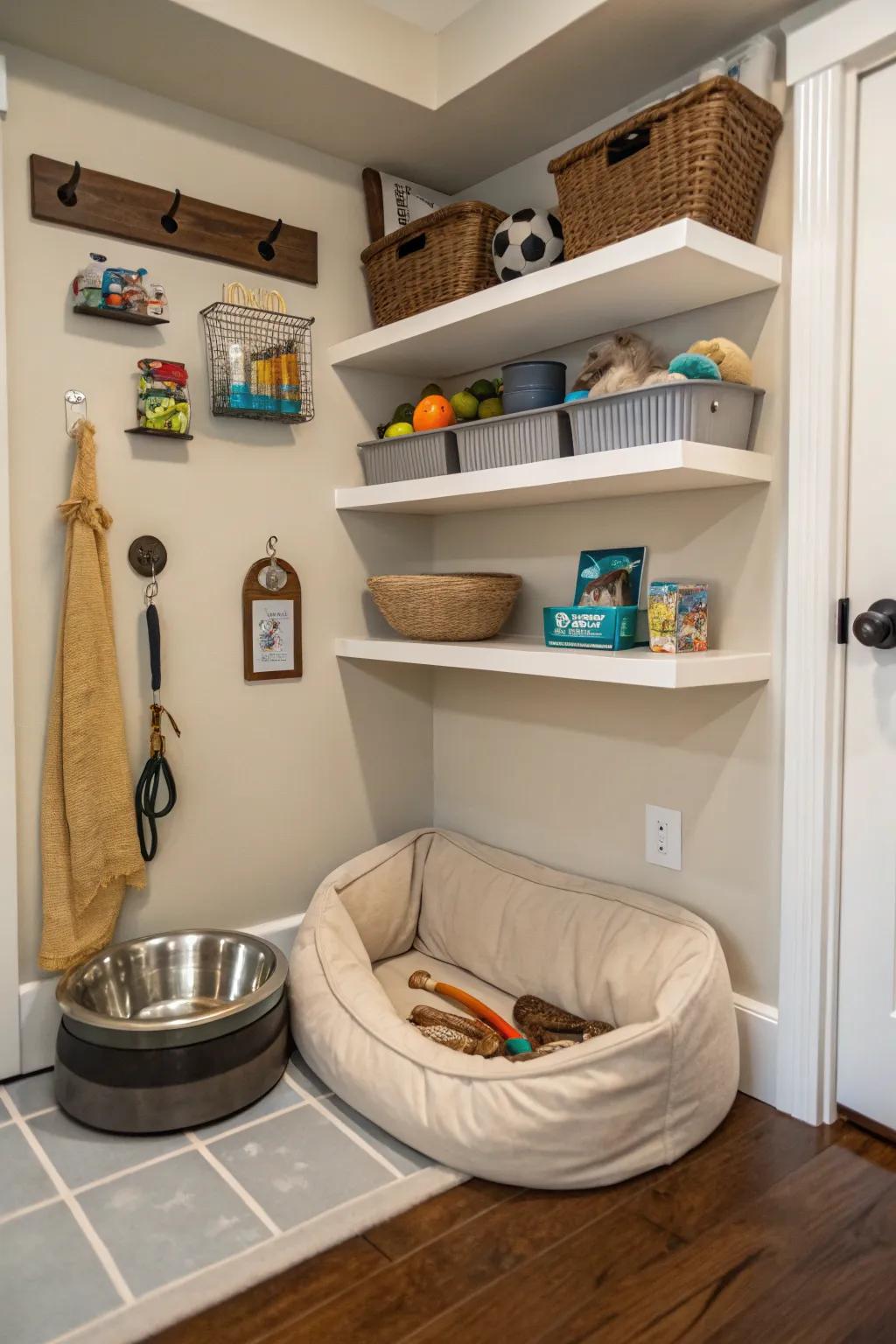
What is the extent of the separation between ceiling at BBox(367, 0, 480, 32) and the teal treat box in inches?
48.8

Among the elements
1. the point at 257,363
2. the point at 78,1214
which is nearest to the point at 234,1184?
the point at 78,1214

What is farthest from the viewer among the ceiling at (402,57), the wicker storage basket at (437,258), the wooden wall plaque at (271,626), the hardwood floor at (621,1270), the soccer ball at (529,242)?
the wooden wall plaque at (271,626)

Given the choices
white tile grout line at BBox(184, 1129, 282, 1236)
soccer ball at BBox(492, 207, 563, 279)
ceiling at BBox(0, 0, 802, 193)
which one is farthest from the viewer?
soccer ball at BBox(492, 207, 563, 279)

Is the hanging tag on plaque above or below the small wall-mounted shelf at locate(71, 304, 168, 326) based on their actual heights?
below

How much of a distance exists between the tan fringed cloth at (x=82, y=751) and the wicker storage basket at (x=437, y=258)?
0.79 m

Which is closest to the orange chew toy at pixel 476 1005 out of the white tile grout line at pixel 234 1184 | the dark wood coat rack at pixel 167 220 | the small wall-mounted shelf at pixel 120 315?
the white tile grout line at pixel 234 1184

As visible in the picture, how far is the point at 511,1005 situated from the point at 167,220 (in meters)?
1.86

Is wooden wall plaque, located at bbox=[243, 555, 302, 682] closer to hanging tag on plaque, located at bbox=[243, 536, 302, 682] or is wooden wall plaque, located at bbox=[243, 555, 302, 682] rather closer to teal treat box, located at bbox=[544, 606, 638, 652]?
hanging tag on plaque, located at bbox=[243, 536, 302, 682]

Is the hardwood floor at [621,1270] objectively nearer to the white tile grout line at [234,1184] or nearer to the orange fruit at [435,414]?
the white tile grout line at [234,1184]

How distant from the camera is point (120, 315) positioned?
189 cm

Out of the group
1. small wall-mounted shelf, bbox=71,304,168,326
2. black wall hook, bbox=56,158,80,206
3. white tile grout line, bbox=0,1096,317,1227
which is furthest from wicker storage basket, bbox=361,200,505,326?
white tile grout line, bbox=0,1096,317,1227

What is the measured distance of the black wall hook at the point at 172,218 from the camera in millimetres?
1984

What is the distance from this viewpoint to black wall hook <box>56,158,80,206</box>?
185 cm

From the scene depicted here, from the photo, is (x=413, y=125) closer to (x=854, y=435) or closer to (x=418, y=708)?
(x=854, y=435)
